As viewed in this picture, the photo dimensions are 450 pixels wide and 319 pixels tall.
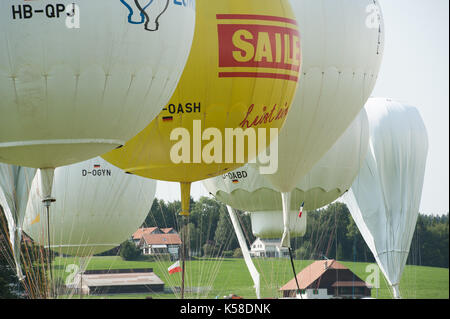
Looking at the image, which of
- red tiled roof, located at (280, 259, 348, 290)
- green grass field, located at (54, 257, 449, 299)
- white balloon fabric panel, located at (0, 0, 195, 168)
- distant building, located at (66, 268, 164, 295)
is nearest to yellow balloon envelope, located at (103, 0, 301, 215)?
white balloon fabric panel, located at (0, 0, 195, 168)

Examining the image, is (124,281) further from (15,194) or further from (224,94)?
(224,94)

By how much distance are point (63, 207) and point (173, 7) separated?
888cm

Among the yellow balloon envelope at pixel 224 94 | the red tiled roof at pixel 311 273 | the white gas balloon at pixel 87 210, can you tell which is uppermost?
the yellow balloon envelope at pixel 224 94

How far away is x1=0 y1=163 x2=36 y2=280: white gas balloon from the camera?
19.6 meters

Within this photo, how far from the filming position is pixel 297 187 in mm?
17938

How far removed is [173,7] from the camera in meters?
10.8

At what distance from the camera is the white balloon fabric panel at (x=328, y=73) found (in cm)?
1455

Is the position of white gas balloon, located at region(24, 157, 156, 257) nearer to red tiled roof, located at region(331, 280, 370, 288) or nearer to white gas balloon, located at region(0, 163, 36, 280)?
white gas balloon, located at region(0, 163, 36, 280)

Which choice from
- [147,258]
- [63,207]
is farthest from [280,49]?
[147,258]

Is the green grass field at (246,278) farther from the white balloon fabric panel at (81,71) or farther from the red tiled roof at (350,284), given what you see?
the white balloon fabric panel at (81,71)

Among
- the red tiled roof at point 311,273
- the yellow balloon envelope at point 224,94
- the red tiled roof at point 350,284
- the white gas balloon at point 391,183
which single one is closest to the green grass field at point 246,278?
the red tiled roof at point 311,273

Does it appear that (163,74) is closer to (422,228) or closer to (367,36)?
(367,36)

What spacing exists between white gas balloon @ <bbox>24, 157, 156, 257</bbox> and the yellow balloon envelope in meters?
5.99

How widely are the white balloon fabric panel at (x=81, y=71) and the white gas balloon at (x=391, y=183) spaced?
42.7 feet
